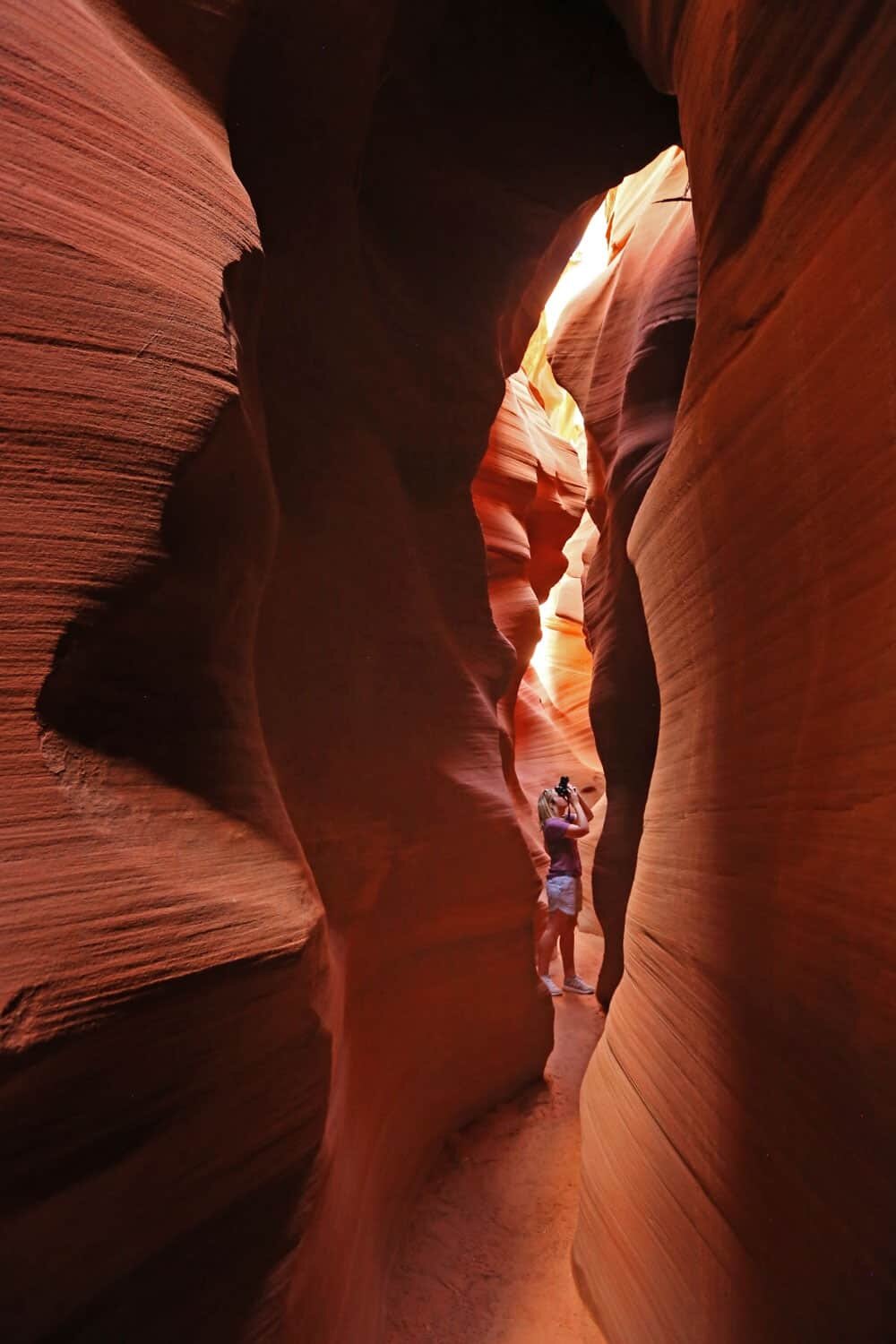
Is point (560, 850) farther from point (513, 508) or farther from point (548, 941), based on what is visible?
point (513, 508)

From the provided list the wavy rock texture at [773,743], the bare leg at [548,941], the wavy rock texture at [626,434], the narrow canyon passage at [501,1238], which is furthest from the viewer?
the bare leg at [548,941]

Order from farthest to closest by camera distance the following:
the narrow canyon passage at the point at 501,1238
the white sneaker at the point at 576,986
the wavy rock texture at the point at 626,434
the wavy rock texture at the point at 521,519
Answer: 1. the wavy rock texture at the point at 521,519
2. the white sneaker at the point at 576,986
3. the wavy rock texture at the point at 626,434
4. the narrow canyon passage at the point at 501,1238

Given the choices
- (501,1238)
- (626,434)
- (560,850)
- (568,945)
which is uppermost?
(626,434)

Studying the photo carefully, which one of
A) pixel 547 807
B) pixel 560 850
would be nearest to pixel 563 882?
pixel 560 850

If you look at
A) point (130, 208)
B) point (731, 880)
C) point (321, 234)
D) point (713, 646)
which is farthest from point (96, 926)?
point (321, 234)

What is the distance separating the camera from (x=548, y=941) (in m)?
4.91

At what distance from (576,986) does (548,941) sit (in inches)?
20.2

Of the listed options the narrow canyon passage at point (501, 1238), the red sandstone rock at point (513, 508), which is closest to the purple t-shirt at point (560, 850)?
the red sandstone rock at point (513, 508)

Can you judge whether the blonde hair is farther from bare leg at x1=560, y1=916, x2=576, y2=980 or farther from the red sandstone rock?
bare leg at x1=560, y1=916, x2=576, y2=980

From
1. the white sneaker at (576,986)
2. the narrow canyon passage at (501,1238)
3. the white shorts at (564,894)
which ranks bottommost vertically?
the narrow canyon passage at (501,1238)

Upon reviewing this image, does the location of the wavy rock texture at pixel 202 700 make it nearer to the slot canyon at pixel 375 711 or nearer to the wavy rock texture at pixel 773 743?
the slot canyon at pixel 375 711

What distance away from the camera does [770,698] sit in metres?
1.62

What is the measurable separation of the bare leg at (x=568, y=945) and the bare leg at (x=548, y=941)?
0.09m

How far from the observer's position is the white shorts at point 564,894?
16.1 feet
